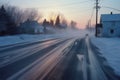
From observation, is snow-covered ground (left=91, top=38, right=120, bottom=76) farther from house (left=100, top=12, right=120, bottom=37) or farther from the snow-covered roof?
the snow-covered roof

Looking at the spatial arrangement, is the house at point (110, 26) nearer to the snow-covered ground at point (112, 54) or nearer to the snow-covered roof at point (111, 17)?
the snow-covered roof at point (111, 17)

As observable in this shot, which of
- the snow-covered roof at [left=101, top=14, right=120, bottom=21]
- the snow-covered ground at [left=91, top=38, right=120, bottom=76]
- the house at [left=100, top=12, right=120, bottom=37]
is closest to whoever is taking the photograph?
the snow-covered ground at [left=91, top=38, right=120, bottom=76]

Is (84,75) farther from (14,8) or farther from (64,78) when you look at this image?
(14,8)

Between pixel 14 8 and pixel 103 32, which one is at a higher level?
pixel 14 8

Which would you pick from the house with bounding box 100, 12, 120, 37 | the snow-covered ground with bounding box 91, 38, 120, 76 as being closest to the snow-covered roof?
the house with bounding box 100, 12, 120, 37

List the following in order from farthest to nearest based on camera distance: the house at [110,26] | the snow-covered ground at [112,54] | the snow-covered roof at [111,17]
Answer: the snow-covered roof at [111,17] → the house at [110,26] → the snow-covered ground at [112,54]

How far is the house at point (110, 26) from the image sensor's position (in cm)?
6843

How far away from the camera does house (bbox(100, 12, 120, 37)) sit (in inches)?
2694

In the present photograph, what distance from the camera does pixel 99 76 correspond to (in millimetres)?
9234

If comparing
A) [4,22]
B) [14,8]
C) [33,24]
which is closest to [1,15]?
[4,22]

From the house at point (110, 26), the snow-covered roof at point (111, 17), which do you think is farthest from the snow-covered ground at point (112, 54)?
the snow-covered roof at point (111, 17)

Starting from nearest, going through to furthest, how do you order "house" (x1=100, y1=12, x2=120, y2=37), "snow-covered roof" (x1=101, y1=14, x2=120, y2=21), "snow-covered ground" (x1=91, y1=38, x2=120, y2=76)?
"snow-covered ground" (x1=91, y1=38, x2=120, y2=76), "house" (x1=100, y1=12, x2=120, y2=37), "snow-covered roof" (x1=101, y1=14, x2=120, y2=21)

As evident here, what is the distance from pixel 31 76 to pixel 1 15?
5462 centimetres

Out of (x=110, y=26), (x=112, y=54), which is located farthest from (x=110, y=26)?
(x=112, y=54)
